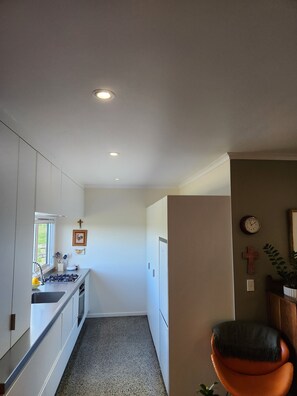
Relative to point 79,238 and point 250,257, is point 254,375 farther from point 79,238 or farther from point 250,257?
point 79,238

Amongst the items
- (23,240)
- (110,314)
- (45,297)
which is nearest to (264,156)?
(23,240)

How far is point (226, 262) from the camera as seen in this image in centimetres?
263

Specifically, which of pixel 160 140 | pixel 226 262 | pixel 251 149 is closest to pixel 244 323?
pixel 226 262

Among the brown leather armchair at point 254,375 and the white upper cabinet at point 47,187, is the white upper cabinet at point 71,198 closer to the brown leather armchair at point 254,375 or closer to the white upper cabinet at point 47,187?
the white upper cabinet at point 47,187

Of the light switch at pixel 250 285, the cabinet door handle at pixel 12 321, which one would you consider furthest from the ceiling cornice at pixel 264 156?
the cabinet door handle at pixel 12 321

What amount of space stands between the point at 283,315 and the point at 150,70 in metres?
2.29

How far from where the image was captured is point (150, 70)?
4.02ft

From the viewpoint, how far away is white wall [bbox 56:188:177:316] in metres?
4.86

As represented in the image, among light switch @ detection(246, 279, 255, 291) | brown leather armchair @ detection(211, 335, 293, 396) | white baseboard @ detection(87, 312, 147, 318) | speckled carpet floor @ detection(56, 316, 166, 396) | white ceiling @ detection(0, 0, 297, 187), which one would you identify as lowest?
speckled carpet floor @ detection(56, 316, 166, 396)

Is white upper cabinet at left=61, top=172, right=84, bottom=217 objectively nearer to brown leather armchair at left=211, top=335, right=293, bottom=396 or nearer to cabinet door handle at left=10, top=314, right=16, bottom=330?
cabinet door handle at left=10, top=314, right=16, bottom=330

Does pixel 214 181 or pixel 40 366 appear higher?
pixel 214 181

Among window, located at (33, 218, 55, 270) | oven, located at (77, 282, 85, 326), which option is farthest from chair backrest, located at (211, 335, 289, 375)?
window, located at (33, 218, 55, 270)

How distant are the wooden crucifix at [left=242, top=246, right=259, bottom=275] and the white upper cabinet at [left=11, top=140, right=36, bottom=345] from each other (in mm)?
1985

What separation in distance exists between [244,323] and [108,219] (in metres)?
3.15
